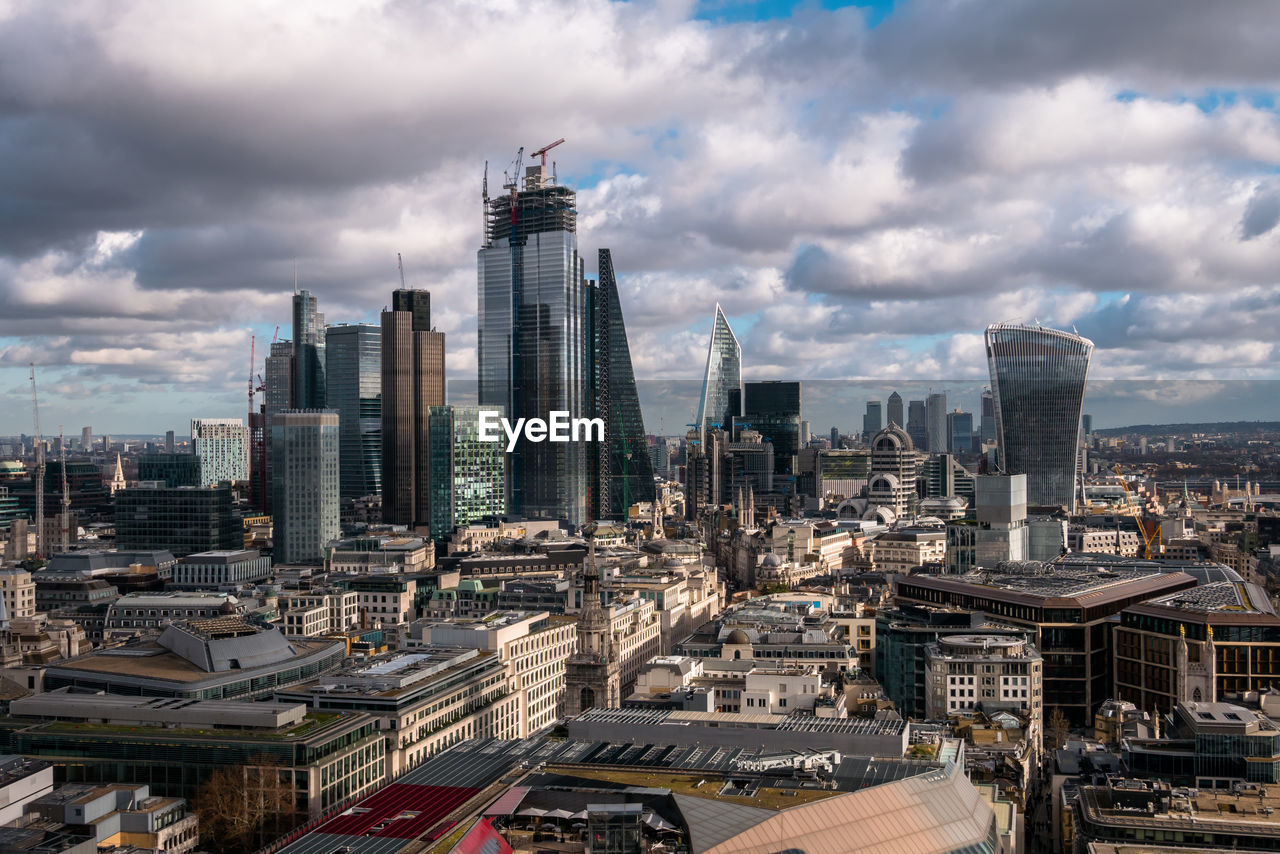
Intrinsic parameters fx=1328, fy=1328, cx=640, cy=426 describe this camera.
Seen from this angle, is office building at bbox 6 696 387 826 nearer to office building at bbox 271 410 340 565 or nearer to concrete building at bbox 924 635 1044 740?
concrete building at bbox 924 635 1044 740

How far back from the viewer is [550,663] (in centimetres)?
10288

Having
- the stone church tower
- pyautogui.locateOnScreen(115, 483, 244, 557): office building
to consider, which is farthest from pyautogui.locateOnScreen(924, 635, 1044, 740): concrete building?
pyautogui.locateOnScreen(115, 483, 244, 557): office building

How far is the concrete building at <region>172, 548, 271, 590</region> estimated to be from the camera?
15162 cm

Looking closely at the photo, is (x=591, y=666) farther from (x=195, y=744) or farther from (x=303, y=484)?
(x=303, y=484)

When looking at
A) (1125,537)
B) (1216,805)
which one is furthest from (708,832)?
(1125,537)

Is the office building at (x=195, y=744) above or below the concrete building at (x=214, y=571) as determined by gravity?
below

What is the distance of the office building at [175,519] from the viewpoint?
177375 millimetres

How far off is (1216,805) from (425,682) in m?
43.9

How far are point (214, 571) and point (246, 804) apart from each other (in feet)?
306

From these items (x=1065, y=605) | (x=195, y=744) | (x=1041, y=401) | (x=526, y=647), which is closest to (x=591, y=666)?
(x=526, y=647)

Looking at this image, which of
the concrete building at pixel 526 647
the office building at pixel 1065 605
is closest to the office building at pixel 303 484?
the concrete building at pixel 526 647

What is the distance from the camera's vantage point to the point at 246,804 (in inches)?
2537

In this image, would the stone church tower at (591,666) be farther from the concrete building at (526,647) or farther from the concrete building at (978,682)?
the concrete building at (978,682)

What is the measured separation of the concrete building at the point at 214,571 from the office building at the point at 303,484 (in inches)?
822
